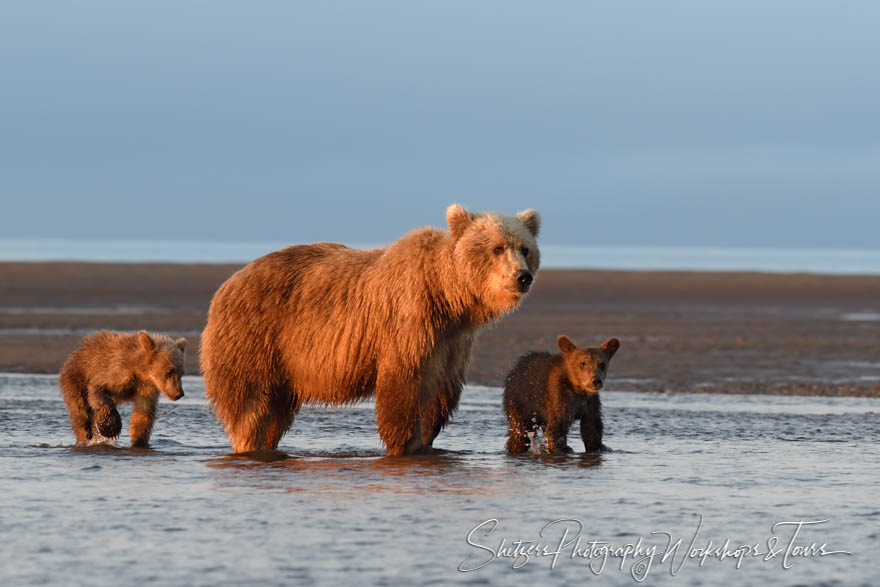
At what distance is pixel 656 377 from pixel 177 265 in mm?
32716

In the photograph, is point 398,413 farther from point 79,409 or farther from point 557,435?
point 79,409

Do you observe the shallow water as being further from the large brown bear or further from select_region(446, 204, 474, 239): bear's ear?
select_region(446, 204, 474, 239): bear's ear

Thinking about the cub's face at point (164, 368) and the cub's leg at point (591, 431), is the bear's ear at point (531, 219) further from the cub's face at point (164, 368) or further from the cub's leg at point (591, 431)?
the cub's face at point (164, 368)

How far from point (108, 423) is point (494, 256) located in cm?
387

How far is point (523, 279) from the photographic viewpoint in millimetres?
9141

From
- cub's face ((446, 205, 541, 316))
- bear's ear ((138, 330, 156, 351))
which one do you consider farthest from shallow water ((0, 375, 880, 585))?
cub's face ((446, 205, 541, 316))

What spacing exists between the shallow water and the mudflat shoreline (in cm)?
622

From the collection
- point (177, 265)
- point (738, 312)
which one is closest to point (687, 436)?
point (738, 312)

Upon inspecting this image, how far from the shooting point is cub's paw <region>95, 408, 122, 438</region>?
11164 mm

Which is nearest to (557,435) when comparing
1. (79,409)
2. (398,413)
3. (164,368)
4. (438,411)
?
(438,411)

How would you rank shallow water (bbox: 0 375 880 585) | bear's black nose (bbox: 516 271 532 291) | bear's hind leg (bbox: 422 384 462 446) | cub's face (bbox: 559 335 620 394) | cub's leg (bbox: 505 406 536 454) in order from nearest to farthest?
shallow water (bbox: 0 375 880 585) < bear's black nose (bbox: 516 271 532 291) < bear's hind leg (bbox: 422 384 462 446) < cub's face (bbox: 559 335 620 394) < cub's leg (bbox: 505 406 536 454)

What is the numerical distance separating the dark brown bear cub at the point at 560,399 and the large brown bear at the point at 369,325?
2.90ft

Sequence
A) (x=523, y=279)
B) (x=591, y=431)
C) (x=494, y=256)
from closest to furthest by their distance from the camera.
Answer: (x=523, y=279), (x=494, y=256), (x=591, y=431)

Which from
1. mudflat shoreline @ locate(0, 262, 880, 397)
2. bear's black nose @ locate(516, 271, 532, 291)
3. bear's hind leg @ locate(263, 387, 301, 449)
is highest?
bear's black nose @ locate(516, 271, 532, 291)
